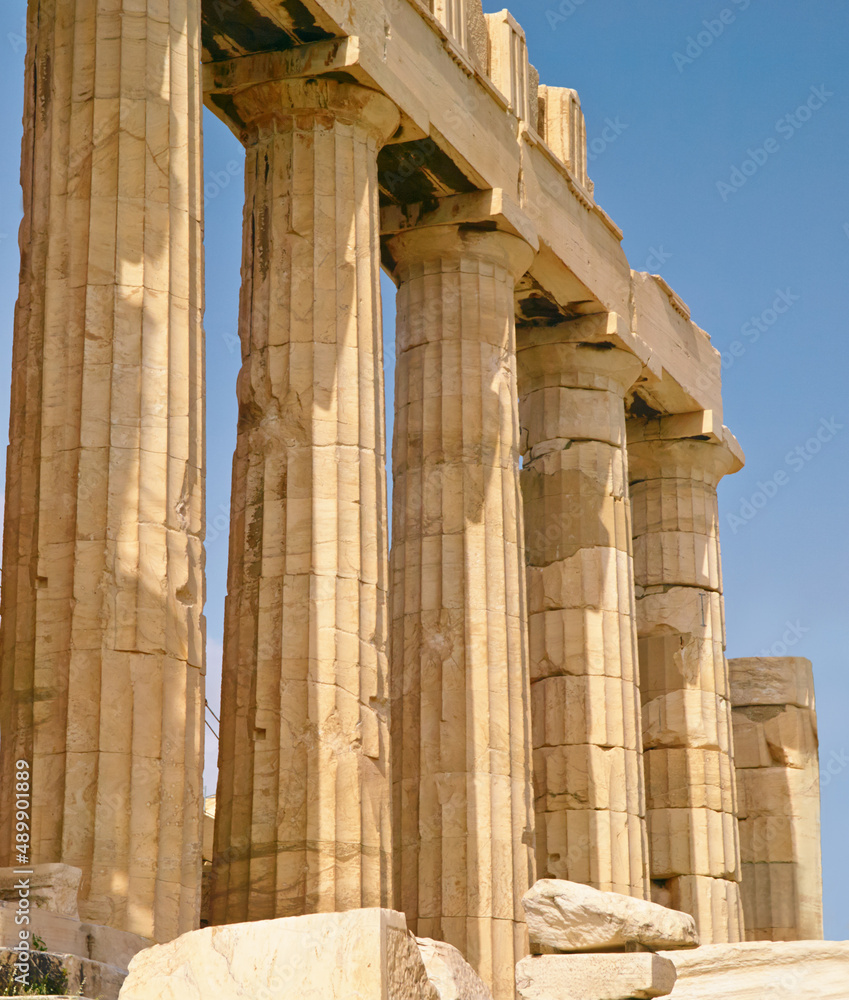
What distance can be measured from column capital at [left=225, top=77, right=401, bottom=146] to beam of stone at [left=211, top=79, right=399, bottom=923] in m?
0.02

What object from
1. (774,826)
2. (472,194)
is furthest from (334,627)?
(774,826)

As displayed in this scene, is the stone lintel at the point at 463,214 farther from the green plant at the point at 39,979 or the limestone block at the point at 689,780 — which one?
the green plant at the point at 39,979

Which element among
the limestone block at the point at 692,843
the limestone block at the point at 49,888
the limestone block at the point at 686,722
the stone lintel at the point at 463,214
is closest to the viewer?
the limestone block at the point at 49,888

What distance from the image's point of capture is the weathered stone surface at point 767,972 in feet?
40.6

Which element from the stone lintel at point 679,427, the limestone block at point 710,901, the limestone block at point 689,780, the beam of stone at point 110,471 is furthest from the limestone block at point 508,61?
the limestone block at point 710,901

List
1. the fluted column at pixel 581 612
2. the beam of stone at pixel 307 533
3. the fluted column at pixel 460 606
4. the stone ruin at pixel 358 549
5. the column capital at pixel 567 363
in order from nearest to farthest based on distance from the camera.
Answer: the stone ruin at pixel 358 549
the beam of stone at pixel 307 533
the fluted column at pixel 460 606
the fluted column at pixel 581 612
the column capital at pixel 567 363

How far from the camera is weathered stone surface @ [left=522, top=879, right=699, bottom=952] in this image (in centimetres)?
1362

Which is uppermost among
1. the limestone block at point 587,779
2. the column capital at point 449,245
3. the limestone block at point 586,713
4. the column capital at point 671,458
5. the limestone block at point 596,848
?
the column capital at point 449,245

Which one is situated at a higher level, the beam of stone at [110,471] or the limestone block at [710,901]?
the beam of stone at [110,471]

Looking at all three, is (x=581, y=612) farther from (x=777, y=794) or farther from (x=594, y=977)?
(x=594, y=977)

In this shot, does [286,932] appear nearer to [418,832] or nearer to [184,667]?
A: [184,667]

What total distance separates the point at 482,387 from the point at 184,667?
27.8ft

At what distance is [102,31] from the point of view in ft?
55.0

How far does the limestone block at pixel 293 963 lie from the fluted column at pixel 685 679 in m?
18.6
